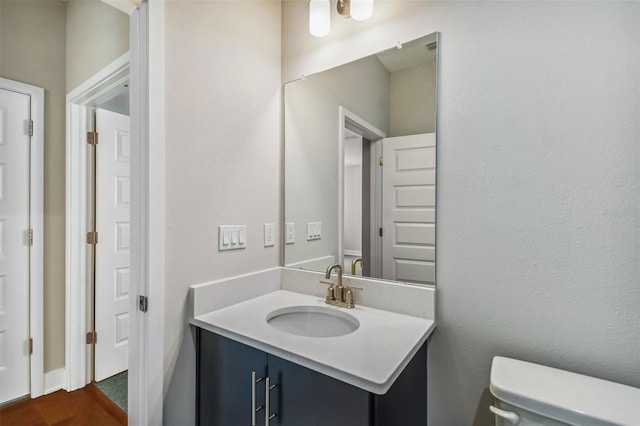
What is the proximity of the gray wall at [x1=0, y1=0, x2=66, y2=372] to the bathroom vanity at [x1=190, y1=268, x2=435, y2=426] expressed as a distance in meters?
1.56

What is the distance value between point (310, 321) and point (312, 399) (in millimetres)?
457

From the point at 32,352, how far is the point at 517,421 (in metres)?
2.68

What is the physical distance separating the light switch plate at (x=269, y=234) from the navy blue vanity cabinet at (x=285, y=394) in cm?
51

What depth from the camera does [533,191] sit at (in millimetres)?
994

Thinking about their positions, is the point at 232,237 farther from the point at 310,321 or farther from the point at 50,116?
the point at 50,116

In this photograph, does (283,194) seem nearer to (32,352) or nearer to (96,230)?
(96,230)

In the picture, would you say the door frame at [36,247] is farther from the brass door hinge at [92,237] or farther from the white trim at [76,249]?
the brass door hinge at [92,237]

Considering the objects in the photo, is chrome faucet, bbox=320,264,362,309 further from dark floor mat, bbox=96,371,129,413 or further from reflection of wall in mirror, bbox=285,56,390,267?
dark floor mat, bbox=96,371,129,413

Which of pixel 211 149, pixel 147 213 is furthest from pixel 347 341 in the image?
pixel 211 149

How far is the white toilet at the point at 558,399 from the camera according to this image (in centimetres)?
73

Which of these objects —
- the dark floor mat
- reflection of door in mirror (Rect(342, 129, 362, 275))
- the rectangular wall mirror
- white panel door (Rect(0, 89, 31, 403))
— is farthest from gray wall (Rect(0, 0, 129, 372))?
reflection of door in mirror (Rect(342, 129, 362, 275))

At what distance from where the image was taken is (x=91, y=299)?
2084mm

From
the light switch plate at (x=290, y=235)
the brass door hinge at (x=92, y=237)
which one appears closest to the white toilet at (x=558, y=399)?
the light switch plate at (x=290, y=235)

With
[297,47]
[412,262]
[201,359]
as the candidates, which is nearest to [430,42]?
[297,47]
